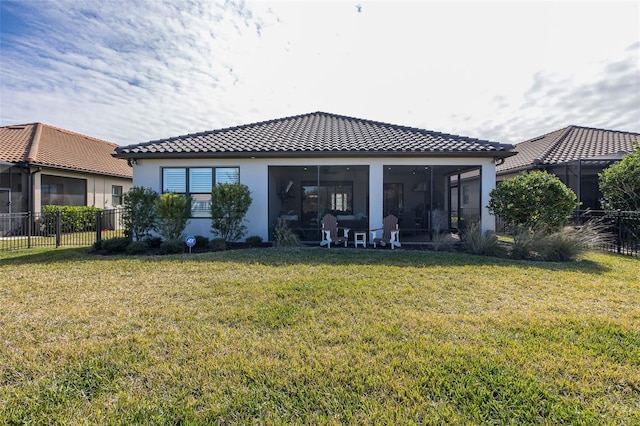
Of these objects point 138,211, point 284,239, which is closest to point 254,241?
point 284,239

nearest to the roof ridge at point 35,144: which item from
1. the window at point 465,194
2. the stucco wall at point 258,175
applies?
the stucco wall at point 258,175

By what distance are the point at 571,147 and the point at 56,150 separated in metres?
27.5

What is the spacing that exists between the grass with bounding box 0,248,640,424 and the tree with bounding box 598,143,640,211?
585 cm

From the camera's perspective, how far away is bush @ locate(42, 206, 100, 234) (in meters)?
12.8

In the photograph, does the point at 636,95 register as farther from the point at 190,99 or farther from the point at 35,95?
the point at 35,95

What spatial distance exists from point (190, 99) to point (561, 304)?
14.1m

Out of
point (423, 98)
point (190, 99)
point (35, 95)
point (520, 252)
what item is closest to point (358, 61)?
point (423, 98)

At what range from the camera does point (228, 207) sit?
29.9 feet

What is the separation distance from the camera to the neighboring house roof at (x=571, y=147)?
1436 centimetres

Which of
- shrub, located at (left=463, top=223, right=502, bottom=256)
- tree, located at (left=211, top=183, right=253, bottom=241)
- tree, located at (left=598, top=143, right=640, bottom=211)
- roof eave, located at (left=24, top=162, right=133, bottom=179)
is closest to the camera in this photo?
shrub, located at (left=463, top=223, right=502, bottom=256)

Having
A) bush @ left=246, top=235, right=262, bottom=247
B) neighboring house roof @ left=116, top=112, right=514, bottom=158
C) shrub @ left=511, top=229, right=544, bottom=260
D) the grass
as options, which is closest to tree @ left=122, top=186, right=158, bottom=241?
neighboring house roof @ left=116, top=112, right=514, bottom=158

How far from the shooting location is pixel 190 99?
511 inches

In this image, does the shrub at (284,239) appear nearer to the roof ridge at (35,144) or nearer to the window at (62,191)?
the roof ridge at (35,144)

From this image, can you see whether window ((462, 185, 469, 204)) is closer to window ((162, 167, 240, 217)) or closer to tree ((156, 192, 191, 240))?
window ((162, 167, 240, 217))
